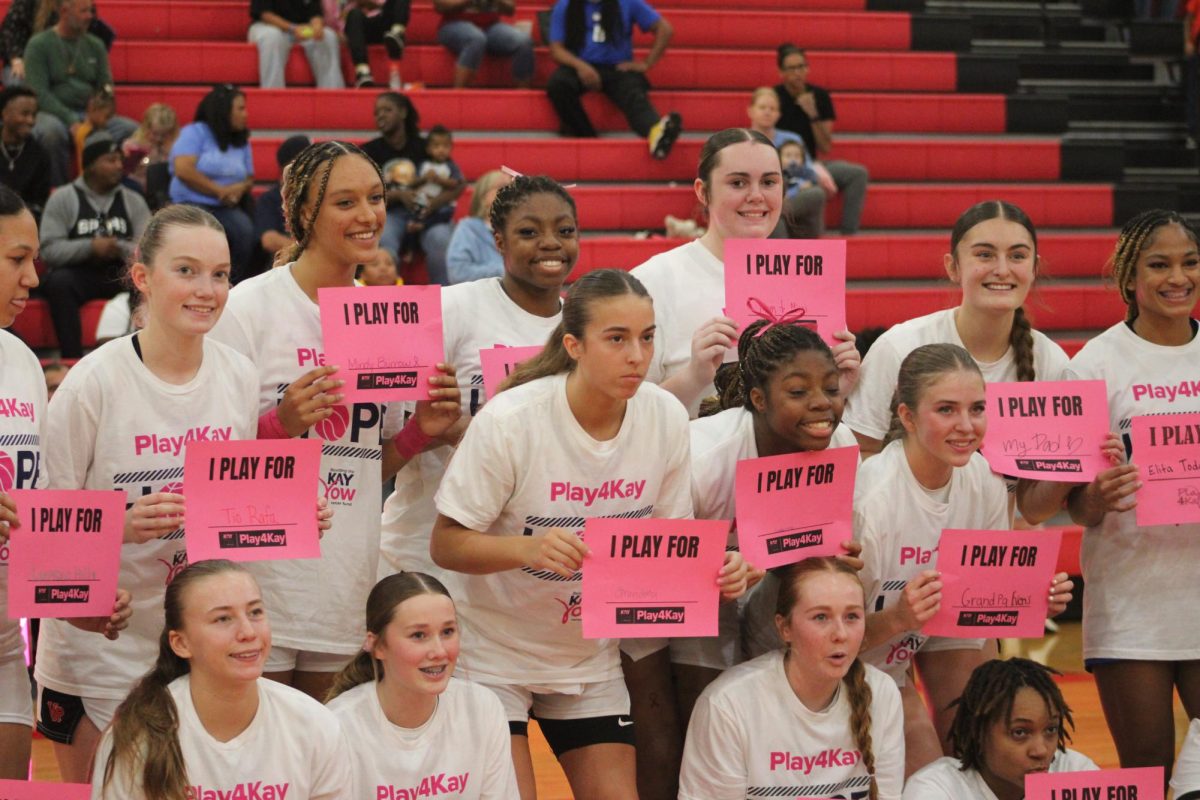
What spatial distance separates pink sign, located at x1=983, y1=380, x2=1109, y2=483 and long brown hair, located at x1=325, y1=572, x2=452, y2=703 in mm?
1424

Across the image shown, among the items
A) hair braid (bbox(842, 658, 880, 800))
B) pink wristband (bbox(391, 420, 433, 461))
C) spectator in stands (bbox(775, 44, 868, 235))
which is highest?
spectator in stands (bbox(775, 44, 868, 235))

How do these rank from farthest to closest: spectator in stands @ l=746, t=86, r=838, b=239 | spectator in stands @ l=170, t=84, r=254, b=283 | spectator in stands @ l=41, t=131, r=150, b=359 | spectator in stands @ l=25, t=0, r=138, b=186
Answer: spectator in stands @ l=746, t=86, r=838, b=239 → spectator in stands @ l=25, t=0, r=138, b=186 → spectator in stands @ l=170, t=84, r=254, b=283 → spectator in stands @ l=41, t=131, r=150, b=359

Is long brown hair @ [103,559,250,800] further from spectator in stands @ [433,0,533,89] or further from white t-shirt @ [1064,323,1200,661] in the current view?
spectator in stands @ [433,0,533,89]

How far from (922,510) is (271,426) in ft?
5.10

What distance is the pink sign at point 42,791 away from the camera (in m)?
2.89

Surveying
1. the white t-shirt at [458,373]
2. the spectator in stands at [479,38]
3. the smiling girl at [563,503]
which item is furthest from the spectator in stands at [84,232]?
the smiling girl at [563,503]

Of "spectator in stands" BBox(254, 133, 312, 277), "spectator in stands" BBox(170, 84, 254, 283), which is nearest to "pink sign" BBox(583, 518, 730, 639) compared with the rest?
"spectator in stands" BBox(254, 133, 312, 277)

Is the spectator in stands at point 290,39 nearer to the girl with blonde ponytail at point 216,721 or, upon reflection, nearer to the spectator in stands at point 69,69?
the spectator in stands at point 69,69

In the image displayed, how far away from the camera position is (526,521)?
10.4 ft

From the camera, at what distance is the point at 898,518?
3486 mm

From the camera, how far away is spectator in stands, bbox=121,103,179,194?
27.7ft

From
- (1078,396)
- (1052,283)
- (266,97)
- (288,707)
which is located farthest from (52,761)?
(1052,283)

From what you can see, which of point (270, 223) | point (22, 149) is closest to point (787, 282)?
point (270, 223)

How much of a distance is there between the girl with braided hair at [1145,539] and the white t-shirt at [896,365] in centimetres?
7
